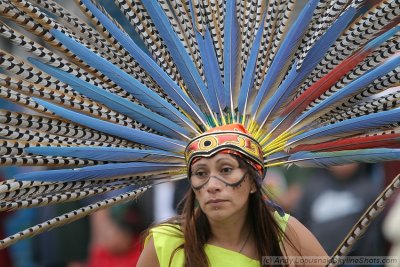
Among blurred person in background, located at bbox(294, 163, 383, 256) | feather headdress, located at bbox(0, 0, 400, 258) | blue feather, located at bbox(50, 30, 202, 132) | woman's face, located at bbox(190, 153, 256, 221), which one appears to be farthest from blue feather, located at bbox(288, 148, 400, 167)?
blurred person in background, located at bbox(294, 163, 383, 256)

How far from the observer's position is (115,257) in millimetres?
7793

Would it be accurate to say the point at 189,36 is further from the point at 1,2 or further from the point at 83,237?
the point at 83,237

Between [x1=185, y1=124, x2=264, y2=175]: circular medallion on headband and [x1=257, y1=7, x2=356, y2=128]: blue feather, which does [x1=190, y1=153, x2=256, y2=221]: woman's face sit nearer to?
[x1=185, y1=124, x2=264, y2=175]: circular medallion on headband

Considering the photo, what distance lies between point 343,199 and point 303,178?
52.3 inches

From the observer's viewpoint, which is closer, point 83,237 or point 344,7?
point 344,7

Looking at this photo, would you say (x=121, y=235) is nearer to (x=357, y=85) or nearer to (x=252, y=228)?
(x=252, y=228)

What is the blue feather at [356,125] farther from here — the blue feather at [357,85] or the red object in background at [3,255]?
the red object in background at [3,255]

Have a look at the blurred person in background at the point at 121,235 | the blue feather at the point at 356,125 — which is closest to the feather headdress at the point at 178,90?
the blue feather at the point at 356,125

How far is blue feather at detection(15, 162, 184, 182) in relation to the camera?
185 inches

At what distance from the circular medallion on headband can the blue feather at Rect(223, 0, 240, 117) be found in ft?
0.59

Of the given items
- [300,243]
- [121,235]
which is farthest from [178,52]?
[121,235]

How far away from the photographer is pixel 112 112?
495 cm

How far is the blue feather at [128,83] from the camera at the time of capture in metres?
4.88

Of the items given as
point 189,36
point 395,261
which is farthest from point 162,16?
point 395,261
